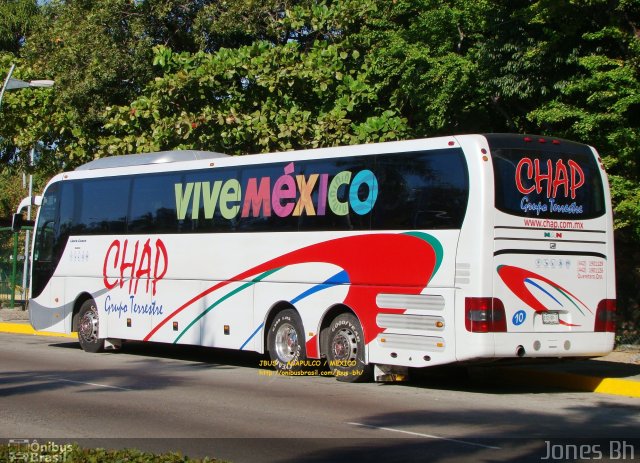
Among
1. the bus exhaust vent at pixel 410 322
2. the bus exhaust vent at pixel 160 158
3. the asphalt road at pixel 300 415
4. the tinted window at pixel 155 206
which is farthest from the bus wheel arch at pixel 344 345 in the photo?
the bus exhaust vent at pixel 160 158

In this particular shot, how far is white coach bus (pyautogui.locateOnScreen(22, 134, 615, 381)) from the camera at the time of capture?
13.6 metres

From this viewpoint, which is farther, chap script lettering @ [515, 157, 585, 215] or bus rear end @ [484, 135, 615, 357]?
chap script lettering @ [515, 157, 585, 215]

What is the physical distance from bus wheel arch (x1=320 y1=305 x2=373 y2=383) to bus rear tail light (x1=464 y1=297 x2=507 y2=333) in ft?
7.06

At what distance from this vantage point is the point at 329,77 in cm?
2322

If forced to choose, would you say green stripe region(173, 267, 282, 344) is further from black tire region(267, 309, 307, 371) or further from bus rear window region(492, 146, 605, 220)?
bus rear window region(492, 146, 605, 220)

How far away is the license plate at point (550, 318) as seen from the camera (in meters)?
13.9

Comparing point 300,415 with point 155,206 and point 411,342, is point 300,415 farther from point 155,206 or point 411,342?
point 155,206

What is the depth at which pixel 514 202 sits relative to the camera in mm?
13656

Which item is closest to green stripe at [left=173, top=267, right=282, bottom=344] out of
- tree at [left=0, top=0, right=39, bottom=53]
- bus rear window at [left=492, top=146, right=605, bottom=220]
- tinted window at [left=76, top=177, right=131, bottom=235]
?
tinted window at [left=76, top=177, right=131, bottom=235]

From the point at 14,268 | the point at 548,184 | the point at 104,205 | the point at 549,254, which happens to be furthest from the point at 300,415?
the point at 14,268

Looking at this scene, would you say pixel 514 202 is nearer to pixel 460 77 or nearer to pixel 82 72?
pixel 460 77

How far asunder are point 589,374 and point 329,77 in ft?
34.6

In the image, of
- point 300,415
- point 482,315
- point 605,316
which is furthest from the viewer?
point 605,316

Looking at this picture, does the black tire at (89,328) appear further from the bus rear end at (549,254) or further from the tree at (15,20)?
the tree at (15,20)
